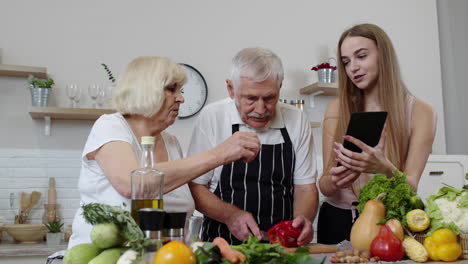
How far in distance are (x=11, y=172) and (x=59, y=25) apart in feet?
3.87

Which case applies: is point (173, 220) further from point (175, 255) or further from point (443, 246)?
point (443, 246)

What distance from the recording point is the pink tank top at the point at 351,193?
209 cm

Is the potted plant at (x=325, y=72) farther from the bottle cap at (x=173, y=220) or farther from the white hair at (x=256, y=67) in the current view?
the bottle cap at (x=173, y=220)

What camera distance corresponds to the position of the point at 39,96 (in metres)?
3.58

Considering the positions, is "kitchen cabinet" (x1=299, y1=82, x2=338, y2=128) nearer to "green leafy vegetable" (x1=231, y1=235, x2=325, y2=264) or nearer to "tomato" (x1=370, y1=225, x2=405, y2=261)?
"tomato" (x1=370, y1=225, x2=405, y2=261)

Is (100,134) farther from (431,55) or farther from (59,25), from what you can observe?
(431,55)

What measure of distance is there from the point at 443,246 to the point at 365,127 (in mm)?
544

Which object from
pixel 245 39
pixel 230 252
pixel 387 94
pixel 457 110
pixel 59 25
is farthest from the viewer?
pixel 457 110

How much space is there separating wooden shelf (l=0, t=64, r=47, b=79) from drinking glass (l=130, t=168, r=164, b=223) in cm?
275

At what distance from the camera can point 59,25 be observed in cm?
385

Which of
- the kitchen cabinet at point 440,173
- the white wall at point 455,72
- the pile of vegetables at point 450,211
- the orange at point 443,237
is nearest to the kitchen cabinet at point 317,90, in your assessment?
the kitchen cabinet at point 440,173

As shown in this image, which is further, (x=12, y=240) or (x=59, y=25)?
(x=59, y=25)

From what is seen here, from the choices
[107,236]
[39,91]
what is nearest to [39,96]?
[39,91]

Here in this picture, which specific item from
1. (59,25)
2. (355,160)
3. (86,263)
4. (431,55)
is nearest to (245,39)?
(59,25)
